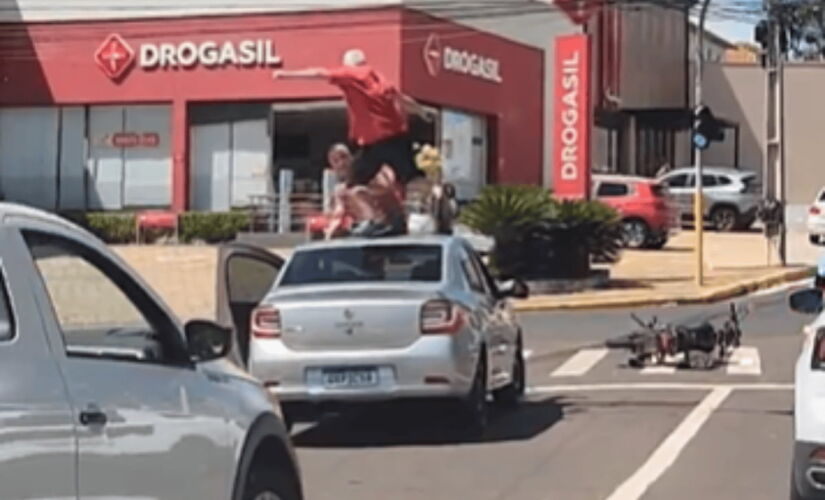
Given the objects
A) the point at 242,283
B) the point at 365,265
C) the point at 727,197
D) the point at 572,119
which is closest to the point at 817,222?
the point at 727,197

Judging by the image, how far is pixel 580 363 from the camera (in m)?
19.9

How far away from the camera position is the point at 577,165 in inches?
1575

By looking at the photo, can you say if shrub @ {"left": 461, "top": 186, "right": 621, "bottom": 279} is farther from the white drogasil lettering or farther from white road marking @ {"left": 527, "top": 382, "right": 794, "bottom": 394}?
the white drogasil lettering

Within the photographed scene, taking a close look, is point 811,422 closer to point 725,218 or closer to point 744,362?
point 744,362

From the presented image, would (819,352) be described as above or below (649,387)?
above

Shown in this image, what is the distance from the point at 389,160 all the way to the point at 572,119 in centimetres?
483

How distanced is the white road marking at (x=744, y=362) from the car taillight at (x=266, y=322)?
21.4 feet

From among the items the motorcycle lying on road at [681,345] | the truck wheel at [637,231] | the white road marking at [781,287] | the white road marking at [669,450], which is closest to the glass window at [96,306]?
the white road marking at [669,450]

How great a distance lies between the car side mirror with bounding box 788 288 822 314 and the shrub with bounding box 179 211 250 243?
106ft

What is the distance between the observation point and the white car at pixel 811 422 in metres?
8.27

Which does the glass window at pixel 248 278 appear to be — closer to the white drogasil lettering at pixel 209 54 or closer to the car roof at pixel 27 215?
the car roof at pixel 27 215

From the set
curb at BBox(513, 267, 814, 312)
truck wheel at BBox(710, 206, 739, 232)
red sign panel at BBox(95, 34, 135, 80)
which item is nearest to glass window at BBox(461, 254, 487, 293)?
curb at BBox(513, 267, 814, 312)

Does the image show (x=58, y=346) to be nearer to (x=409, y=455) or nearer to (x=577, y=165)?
(x=409, y=455)

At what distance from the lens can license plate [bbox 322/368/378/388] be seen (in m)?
13.1
